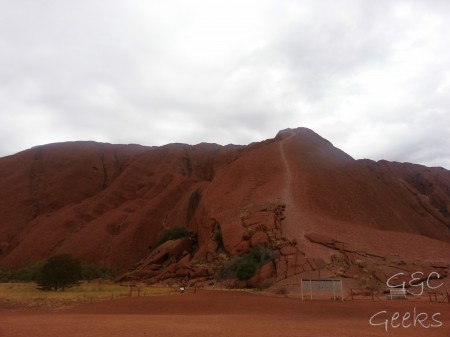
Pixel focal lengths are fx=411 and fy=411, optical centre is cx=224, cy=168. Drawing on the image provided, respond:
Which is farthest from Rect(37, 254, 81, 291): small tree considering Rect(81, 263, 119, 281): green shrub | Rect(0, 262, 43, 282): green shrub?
Rect(81, 263, 119, 281): green shrub

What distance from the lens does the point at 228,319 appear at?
15.5 meters

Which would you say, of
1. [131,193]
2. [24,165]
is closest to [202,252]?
[131,193]

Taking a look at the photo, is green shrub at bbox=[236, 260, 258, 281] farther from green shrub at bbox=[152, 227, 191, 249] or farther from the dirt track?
green shrub at bbox=[152, 227, 191, 249]

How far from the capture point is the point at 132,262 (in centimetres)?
5259

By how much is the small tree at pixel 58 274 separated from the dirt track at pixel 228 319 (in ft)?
36.5

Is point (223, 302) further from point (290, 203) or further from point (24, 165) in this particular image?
point (24, 165)

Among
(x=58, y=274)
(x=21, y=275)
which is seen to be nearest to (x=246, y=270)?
(x=58, y=274)

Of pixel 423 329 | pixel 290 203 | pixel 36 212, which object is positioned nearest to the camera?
pixel 423 329

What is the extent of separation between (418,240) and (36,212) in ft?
188

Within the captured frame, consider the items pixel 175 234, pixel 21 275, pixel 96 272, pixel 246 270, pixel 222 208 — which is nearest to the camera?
pixel 246 270

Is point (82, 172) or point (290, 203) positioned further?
point (82, 172)

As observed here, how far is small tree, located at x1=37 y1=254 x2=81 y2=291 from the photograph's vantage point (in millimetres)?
31953

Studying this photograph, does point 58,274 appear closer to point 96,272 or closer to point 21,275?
point 96,272

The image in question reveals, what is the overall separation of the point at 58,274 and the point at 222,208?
17.1 metres
